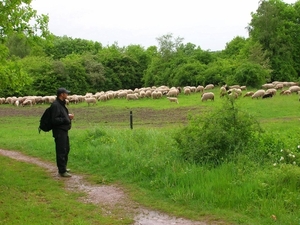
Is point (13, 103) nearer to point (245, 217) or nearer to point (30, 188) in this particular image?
point (30, 188)

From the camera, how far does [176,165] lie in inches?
347

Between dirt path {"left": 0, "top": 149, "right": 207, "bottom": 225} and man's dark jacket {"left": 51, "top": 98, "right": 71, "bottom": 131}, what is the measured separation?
1.31 metres

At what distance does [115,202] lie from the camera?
7508mm

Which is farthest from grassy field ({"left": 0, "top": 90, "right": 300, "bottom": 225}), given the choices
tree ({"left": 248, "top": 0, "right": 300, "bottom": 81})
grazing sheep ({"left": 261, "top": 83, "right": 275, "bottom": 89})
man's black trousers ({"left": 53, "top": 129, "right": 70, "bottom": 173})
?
tree ({"left": 248, "top": 0, "right": 300, "bottom": 81})

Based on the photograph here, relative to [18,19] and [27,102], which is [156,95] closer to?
[27,102]

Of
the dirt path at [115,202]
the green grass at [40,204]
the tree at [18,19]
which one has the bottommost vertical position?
the dirt path at [115,202]

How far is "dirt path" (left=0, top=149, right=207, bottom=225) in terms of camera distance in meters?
6.40

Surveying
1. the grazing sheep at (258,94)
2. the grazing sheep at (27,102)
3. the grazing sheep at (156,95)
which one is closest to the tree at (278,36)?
the grazing sheep at (156,95)

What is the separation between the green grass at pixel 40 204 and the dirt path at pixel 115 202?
0.23 meters

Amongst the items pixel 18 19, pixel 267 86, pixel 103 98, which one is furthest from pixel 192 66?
pixel 18 19

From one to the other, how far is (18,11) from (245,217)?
31.1 feet

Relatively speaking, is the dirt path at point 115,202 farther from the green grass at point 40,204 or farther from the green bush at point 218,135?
the green bush at point 218,135

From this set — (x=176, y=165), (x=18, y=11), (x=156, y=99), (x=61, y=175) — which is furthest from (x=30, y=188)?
(x=156, y=99)

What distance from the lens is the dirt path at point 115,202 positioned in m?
6.40
